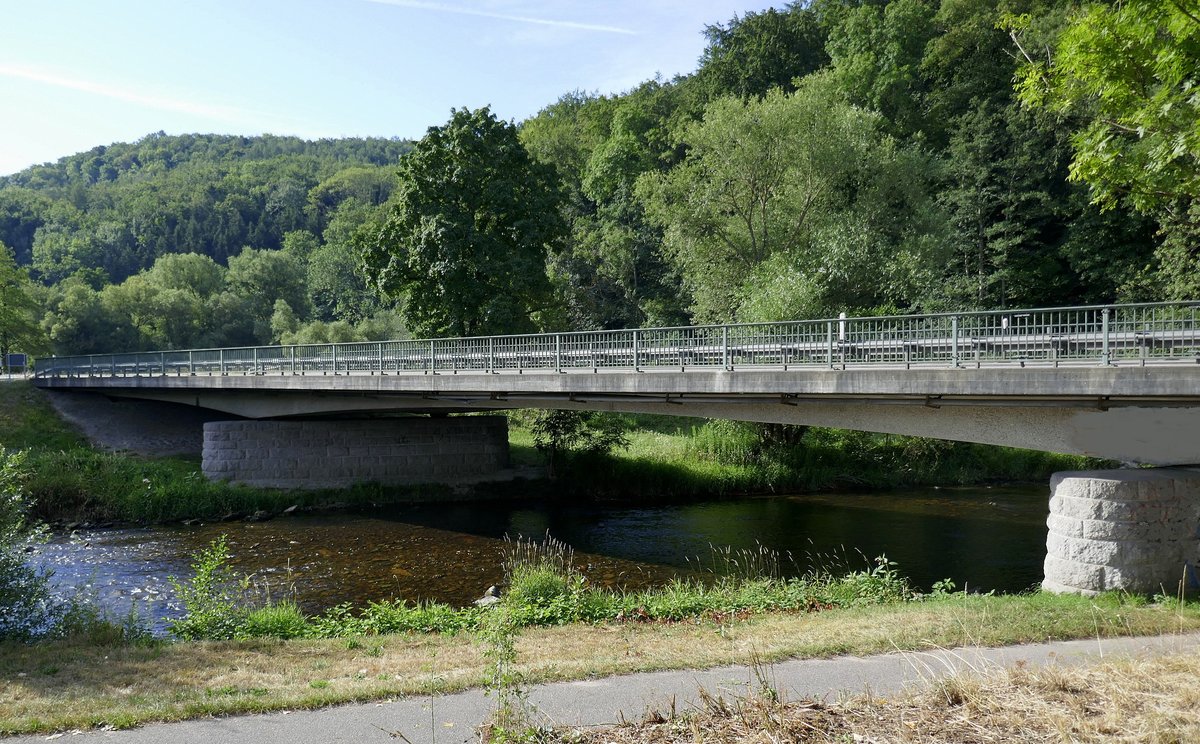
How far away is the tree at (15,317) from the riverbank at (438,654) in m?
52.1

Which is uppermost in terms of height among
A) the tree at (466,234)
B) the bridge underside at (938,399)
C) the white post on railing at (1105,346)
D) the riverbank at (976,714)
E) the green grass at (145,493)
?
the tree at (466,234)

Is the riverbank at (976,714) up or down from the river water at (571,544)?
up

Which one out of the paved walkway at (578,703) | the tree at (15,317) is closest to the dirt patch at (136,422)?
the tree at (15,317)

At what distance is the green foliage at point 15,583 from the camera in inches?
428

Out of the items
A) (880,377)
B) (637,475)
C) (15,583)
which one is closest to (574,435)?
(637,475)

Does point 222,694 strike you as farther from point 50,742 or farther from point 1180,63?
point 1180,63

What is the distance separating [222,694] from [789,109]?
1367 inches

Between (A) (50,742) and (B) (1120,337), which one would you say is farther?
(B) (1120,337)

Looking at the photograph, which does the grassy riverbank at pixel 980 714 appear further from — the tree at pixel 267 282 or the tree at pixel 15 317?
the tree at pixel 267 282

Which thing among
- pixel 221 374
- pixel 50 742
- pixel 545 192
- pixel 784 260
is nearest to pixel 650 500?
pixel 784 260

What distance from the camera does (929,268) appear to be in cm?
3550

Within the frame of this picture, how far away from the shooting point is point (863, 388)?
14781 millimetres

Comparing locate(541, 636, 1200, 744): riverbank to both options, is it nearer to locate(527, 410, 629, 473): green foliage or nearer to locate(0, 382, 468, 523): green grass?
locate(527, 410, 629, 473): green foliage

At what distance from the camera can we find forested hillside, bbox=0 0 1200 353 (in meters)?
14.8
